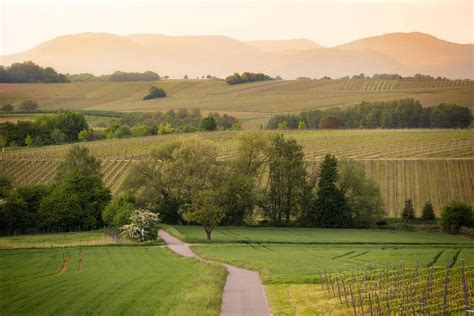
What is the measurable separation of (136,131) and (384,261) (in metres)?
87.3

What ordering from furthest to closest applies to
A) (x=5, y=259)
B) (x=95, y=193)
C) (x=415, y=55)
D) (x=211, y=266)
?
(x=415, y=55), (x=95, y=193), (x=5, y=259), (x=211, y=266)

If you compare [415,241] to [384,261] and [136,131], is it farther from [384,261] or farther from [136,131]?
[136,131]

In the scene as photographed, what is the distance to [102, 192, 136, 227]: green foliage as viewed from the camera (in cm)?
6762

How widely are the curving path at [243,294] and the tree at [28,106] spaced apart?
3939 inches

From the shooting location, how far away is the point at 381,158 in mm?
94938

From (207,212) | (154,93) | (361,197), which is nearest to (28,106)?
(154,93)

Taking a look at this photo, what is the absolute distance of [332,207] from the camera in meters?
79.4

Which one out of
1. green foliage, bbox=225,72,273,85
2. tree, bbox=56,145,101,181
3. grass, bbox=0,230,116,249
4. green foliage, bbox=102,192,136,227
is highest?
green foliage, bbox=225,72,273,85

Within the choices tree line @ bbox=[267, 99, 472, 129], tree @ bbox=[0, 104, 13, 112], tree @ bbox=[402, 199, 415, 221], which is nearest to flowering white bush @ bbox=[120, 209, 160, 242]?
tree @ bbox=[402, 199, 415, 221]

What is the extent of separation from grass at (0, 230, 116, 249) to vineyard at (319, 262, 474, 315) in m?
29.1

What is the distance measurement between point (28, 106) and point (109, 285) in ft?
360

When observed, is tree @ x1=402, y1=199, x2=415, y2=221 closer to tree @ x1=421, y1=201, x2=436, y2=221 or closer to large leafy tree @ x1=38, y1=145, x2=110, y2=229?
tree @ x1=421, y1=201, x2=436, y2=221

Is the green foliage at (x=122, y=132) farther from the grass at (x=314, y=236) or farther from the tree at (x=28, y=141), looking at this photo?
the grass at (x=314, y=236)

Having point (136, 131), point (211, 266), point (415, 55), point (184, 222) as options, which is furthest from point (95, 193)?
point (415, 55)
